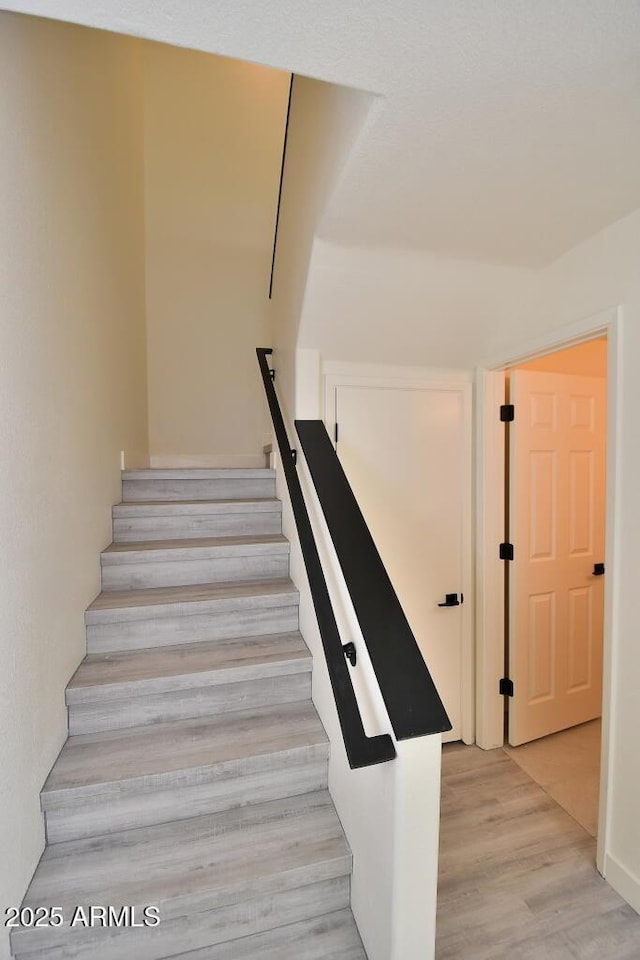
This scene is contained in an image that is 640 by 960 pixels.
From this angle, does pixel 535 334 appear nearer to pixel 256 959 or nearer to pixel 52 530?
pixel 52 530

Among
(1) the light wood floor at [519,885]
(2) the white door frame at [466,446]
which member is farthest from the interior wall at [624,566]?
(2) the white door frame at [466,446]

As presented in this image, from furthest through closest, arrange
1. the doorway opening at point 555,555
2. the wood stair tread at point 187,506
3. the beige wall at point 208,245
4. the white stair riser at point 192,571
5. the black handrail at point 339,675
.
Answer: the beige wall at point 208,245 < the doorway opening at point 555,555 < the wood stair tread at point 187,506 < the white stair riser at point 192,571 < the black handrail at point 339,675

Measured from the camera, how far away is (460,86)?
102cm

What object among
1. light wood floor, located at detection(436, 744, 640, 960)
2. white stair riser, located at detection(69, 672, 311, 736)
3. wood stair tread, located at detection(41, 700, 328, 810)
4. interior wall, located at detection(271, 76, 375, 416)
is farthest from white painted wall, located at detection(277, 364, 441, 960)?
interior wall, located at detection(271, 76, 375, 416)

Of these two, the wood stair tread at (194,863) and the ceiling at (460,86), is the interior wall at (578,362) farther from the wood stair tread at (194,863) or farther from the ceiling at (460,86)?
→ the wood stair tread at (194,863)

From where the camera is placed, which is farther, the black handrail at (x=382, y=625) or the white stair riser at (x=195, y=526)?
the white stair riser at (x=195, y=526)

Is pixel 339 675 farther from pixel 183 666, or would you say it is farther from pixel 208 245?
pixel 208 245

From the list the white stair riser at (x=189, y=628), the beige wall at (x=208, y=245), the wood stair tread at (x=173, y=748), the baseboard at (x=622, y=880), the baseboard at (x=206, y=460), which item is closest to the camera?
the wood stair tread at (x=173, y=748)

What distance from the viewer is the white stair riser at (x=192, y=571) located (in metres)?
2.00

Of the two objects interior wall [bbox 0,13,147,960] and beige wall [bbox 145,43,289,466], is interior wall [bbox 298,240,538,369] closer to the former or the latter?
interior wall [bbox 0,13,147,960]

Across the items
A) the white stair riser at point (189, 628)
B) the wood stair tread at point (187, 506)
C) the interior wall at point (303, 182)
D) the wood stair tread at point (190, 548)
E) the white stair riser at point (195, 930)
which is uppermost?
the interior wall at point (303, 182)

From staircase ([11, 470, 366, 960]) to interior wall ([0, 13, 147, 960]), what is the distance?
0.10 metres

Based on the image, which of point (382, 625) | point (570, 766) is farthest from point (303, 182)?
point (570, 766)

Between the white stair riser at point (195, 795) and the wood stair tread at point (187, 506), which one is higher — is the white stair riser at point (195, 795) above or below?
below
